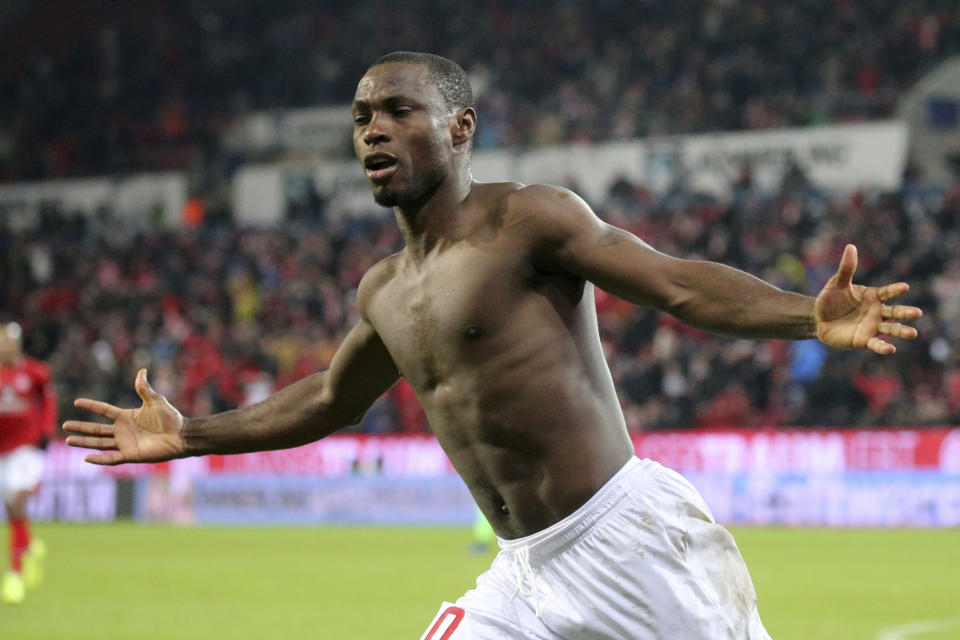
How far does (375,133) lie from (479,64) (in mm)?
28080

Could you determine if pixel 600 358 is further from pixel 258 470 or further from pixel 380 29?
pixel 380 29

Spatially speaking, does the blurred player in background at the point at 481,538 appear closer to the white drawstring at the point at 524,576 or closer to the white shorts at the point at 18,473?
the white shorts at the point at 18,473

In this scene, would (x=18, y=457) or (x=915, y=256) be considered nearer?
(x=18, y=457)

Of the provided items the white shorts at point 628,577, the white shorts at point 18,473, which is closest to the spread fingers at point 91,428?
the white shorts at point 628,577

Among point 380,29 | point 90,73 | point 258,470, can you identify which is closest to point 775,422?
point 258,470

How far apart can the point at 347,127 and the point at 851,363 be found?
1482 cm

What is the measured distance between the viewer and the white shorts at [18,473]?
41.8 ft

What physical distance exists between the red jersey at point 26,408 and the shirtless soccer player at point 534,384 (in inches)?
411

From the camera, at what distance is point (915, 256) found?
20.9 meters

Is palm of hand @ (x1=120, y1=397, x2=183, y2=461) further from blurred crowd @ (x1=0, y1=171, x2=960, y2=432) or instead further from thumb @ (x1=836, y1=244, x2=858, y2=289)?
blurred crowd @ (x1=0, y1=171, x2=960, y2=432)

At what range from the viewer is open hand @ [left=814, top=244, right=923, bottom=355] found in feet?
10.8

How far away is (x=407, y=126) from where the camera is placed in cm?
387

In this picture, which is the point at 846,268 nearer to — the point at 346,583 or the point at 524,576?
the point at 524,576

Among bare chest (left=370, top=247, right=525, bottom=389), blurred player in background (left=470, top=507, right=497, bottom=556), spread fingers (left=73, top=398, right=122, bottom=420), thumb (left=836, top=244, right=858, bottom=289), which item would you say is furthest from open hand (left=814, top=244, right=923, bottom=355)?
blurred player in background (left=470, top=507, right=497, bottom=556)
